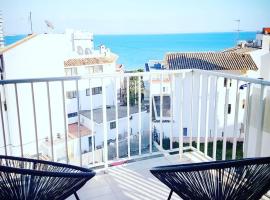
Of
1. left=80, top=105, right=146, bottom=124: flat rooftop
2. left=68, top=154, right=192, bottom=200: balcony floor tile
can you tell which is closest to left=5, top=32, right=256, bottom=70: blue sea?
left=80, top=105, right=146, bottom=124: flat rooftop

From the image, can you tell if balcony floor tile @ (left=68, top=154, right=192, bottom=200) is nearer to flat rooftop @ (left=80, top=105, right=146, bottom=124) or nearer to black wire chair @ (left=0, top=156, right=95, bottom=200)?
black wire chair @ (left=0, top=156, right=95, bottom=200)

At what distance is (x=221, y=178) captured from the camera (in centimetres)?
125

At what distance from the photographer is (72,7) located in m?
35.7

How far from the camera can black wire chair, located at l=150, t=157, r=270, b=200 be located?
119 cm

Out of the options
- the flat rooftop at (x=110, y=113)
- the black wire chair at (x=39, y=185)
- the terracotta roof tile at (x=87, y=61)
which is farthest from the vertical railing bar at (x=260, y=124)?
the terracotta roof tile at (x=87, y=61)

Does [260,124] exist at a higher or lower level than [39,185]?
higher

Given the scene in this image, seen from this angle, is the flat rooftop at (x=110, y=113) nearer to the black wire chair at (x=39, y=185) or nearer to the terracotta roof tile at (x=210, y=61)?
the terracotta roof tile at (x=210, y=61)

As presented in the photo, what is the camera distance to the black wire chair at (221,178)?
46.7 inches

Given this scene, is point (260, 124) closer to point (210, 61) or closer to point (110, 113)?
point (110, 113)

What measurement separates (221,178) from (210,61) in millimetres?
17679

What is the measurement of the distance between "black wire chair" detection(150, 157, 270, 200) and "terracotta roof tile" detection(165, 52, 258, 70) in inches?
619

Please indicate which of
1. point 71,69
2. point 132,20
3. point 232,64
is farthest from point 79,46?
point 232,64

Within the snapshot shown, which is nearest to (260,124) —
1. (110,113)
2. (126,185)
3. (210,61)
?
(126,185)

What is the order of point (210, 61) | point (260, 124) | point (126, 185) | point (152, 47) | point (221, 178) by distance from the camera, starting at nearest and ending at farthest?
1. point (221, 178)
2. point (260, 124)
3. point (126, 185)
4. point (210, 61)
5. point (152, 47)
